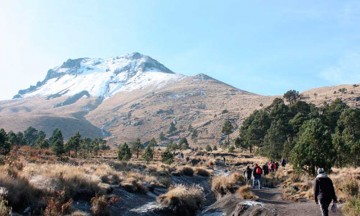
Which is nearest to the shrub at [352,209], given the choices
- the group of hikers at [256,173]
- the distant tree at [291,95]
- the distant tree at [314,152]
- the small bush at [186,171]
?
the group of hikers at [256,173]

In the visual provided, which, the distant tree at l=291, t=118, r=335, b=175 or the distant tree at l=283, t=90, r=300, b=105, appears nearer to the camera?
the distant tree at l=291, t=118, r=335, b=175

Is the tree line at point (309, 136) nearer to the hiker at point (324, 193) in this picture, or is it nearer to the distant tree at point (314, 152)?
the distant tree at point (314, 152)

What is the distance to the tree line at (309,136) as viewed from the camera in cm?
3309

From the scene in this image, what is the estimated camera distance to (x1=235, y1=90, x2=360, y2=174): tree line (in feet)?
109

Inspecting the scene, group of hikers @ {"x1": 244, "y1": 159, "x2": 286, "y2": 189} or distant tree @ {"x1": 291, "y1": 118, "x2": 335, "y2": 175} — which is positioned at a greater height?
distant tree @ {"x1": 291, "y1": 118, "x2": 335, "y2": 175}

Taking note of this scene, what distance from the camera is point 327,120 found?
222 feet

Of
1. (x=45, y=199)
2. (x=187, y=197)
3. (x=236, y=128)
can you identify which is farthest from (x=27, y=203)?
(x=236, y=128)

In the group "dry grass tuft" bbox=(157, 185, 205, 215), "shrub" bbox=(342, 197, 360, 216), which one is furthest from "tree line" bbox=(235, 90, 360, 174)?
"shrub" bbox=(342, 197, 360, 216)

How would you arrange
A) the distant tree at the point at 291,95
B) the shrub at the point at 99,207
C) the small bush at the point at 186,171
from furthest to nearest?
the distant tree at the point at 291,95
the small bush at the point at 186,171
the shrub at the point at 99,207

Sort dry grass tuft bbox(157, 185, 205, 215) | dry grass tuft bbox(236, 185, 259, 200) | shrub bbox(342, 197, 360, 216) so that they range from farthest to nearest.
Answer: dry grass tuft bbox(236, 185, 259, 200), dry grass tuft bbox(157, 185, 205, 215), shrub bbox(342, 197, 360, 216)

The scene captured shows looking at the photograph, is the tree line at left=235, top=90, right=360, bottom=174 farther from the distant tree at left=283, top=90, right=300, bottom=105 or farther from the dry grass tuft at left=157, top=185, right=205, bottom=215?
the distant tree at left=283, top=90, right=300, bottom=105

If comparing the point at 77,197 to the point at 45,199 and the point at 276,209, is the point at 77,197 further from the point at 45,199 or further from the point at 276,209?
the point at 276,209

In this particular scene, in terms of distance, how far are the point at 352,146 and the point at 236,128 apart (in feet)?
390

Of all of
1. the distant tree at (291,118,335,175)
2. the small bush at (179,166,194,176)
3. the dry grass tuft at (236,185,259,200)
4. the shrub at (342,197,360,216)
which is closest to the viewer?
the shrub at (342,197,360,216)
